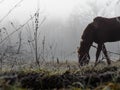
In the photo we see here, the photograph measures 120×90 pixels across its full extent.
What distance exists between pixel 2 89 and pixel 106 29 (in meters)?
10.7

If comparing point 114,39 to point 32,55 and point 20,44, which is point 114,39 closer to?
point 32,55

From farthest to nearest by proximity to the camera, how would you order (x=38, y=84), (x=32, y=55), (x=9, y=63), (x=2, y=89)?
(x=32, y=55) → (x=9, y=63) → (x=38, y=84) → (x=2, y=89)

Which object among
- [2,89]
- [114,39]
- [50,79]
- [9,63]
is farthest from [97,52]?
[2,89]

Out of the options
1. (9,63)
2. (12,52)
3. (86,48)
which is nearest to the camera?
(12,52)

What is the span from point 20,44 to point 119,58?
288 centimetres

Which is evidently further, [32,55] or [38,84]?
[32,55]

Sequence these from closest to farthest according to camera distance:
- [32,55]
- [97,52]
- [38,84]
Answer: [38,84] < [32,55] < [97,52]

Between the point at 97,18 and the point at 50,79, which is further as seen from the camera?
the point at 97,18

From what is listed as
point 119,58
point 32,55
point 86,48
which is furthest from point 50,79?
point 86,48

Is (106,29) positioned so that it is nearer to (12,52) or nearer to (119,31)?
(119,31)

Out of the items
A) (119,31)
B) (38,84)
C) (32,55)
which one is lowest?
(38,84)

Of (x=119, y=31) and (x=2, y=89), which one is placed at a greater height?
(x=119, y=31)

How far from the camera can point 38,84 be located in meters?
4.92

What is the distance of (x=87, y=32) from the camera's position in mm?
14414
